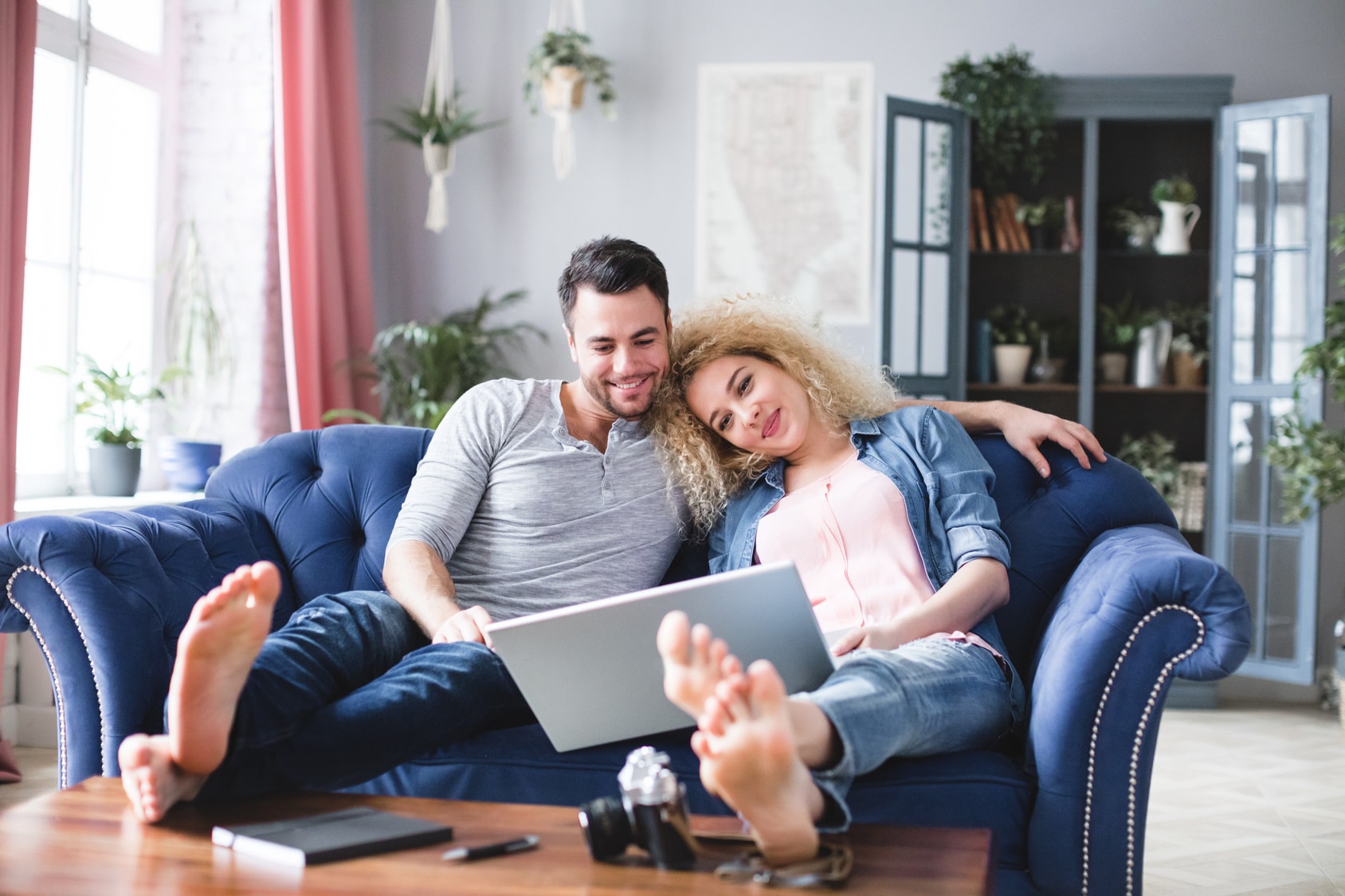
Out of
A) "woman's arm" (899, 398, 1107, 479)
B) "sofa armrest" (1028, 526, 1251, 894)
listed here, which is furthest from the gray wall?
"sofa armrest" (1028, 526, 1251, 894)

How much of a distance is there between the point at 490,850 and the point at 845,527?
0.87 metres

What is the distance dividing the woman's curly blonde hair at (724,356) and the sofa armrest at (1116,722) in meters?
0.63

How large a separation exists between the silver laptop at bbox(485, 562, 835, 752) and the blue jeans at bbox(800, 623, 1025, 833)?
0.07 m

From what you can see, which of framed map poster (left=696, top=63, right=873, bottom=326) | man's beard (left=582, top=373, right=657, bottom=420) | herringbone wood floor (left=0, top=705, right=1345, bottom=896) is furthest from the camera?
framed map poster (left=696, top=63, right=873, bottom=326)

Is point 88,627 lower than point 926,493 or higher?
lower

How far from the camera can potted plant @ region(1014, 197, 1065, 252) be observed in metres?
4.12

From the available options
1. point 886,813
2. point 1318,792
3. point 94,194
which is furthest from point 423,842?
point 94,194

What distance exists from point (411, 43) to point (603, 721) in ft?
12.3

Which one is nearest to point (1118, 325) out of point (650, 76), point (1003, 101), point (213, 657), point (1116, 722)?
point (1003, 101)

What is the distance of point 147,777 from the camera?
45.8 inches

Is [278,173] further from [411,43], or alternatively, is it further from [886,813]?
[886,813]

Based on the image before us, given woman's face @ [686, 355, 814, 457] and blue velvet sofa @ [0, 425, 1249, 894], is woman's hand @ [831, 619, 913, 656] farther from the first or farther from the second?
woman's face @ [686, 355, 814, 457]

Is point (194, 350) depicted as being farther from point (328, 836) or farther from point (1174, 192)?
point (1174, 192)

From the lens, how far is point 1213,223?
4.05m
